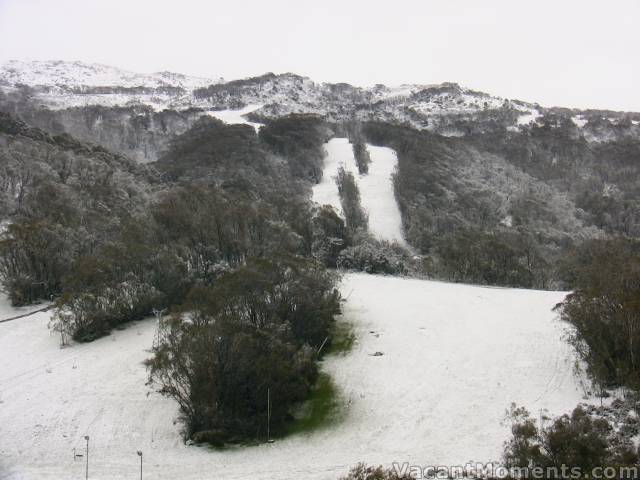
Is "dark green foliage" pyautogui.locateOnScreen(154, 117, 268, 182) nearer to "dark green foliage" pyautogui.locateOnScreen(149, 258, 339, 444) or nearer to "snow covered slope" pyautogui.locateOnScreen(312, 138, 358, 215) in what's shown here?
"snow covered slope" pyautogui.locateOnScreen(312, 138, 358, 215)

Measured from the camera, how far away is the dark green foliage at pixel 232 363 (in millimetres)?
12586

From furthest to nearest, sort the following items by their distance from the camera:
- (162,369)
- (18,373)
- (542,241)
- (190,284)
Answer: (542,241) → (190,284) → (18,373) → (162,369)

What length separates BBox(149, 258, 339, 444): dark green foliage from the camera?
41.3ft

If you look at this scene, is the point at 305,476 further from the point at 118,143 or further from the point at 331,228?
the point at 118,143

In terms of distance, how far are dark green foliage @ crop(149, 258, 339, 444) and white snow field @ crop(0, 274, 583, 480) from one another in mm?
721

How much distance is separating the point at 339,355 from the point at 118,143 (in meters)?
71.1

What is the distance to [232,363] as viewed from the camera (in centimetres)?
1309

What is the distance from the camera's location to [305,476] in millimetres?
10836

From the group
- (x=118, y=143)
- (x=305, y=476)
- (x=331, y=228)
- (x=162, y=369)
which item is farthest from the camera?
(x=118, y=143)

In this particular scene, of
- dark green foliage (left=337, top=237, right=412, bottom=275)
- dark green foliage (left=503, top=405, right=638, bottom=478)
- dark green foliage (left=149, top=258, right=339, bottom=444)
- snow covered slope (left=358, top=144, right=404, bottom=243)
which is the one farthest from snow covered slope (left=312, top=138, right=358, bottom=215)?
dark green foliage (left=503, top=405, right=638, bottom=478)

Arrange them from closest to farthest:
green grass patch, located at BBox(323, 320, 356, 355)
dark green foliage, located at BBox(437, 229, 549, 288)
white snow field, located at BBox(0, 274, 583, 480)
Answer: white snow field, located at BBox(0, 274, 583, 480) < green grass patch, located at BBox(323, 320, 356, 355) < dark green foliage, located at BBox(437, 229, 549, 288)

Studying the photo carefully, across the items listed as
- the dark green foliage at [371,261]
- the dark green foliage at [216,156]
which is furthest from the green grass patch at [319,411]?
Result: the dark green foliage at [216,156]

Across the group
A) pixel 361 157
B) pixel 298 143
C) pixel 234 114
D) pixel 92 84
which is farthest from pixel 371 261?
pixel 92 84

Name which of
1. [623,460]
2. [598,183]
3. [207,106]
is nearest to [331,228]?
[623,460]
